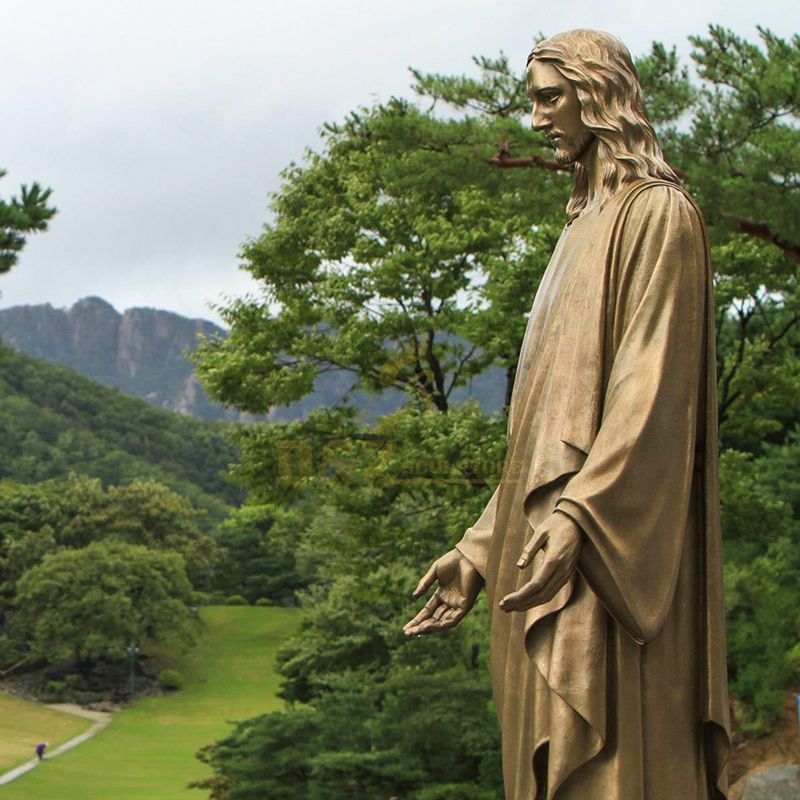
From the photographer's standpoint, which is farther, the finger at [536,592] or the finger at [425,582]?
the finger at [425,582]

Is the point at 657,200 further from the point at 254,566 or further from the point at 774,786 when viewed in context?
the point at 254,566

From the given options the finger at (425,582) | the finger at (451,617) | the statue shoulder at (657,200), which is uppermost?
the statue shoulder at (657,200)

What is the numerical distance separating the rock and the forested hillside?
51.4m

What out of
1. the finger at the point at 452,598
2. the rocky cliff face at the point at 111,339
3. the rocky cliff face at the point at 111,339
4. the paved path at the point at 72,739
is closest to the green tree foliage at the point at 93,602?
the paved path at the point at 72,739

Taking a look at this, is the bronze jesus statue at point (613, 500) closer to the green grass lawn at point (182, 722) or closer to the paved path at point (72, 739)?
the green grass lawn at point (182, 722)

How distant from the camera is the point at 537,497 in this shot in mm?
2859

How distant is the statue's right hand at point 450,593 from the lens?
3188 millimetres

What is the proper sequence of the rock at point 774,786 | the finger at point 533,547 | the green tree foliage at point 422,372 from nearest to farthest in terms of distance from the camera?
the finger at point 533,547 → the green tree foliage at point 422,372 → the rock at point 774,786

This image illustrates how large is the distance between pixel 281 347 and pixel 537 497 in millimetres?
14559

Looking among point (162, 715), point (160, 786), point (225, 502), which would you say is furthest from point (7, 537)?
point (225, 502)

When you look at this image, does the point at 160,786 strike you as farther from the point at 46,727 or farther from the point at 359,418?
the point at 359,418

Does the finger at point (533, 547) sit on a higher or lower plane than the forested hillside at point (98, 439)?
lower

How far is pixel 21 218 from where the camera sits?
42.3ft

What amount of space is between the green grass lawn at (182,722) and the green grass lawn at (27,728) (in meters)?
0.94
